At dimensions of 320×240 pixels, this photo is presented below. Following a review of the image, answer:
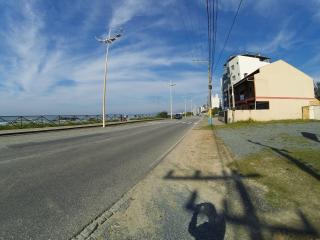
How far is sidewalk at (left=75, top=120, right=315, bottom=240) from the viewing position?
372cm

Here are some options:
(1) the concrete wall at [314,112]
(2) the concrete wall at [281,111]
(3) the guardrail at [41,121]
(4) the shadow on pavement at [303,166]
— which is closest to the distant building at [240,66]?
(2) the concrete wall at [281,111]

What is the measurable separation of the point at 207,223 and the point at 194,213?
445 millimetres

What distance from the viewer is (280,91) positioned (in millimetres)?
42156

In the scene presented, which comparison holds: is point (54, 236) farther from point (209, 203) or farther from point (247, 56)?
point (247, 56)

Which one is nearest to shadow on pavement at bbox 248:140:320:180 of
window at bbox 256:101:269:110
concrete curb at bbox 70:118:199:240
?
concrete curb at bbox 70:118:199:240

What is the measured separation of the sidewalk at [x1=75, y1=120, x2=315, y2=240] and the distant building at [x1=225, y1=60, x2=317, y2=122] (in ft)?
114

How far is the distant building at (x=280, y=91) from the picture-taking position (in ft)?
134

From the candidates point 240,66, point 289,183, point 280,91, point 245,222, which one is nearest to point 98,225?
point 245,222

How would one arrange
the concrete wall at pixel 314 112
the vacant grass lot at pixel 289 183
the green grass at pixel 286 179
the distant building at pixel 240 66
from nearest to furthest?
the vacant grass lot at pixel 289 183 → the green grass at pixel 286 179 → the concrete wall at pixel 314 112 → the distant building at pixel 240 66

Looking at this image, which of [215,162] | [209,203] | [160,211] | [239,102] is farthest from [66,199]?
[239,102]

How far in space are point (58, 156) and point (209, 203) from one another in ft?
22.0

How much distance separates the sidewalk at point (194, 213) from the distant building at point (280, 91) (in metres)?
34.9

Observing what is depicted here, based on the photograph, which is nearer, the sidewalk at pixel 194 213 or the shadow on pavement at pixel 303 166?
the sidewalk at pixel 194 213

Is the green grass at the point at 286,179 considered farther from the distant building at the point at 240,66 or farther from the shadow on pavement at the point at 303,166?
the distant building at the point at 240,66
